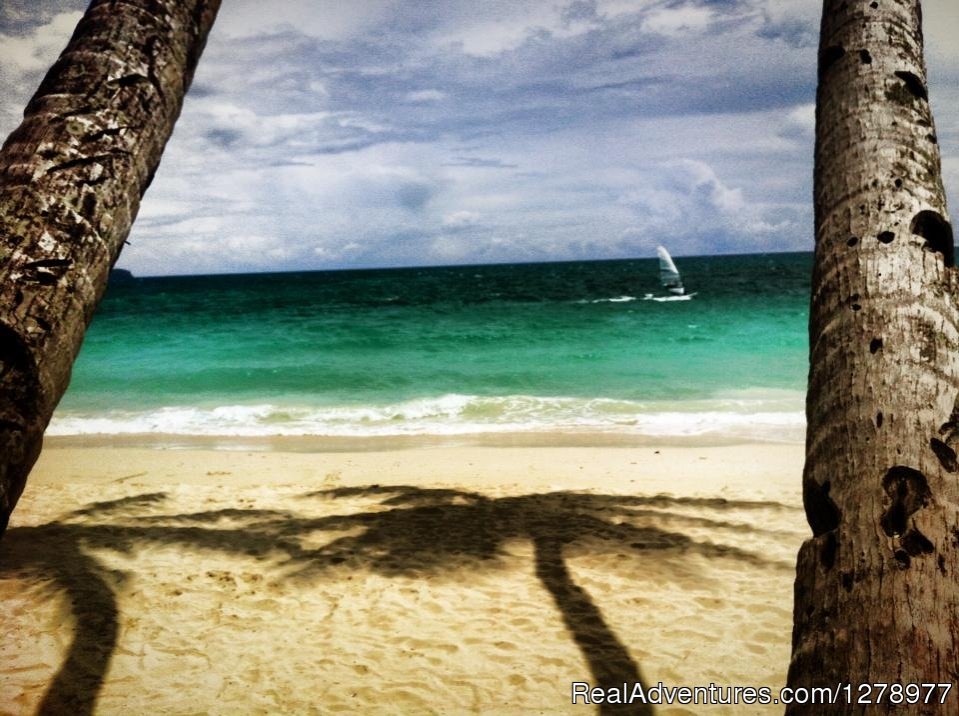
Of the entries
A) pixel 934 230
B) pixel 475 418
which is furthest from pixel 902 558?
pixel 475 418

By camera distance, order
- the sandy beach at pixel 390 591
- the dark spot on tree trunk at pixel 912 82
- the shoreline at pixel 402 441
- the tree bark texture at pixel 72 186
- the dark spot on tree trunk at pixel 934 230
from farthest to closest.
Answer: the shoreline at pixel 402 441, the sandy beach at pixel 390 591, the dark spot on tree trunk at pixel 912 82, the dark spot on tree trunk at pixel 934 230, the tree bark texture at pixel 72 186

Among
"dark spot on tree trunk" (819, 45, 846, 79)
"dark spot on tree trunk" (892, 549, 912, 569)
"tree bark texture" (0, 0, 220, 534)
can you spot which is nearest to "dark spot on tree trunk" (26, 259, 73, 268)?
"tree bark texture" (0, 0, 220, 534)

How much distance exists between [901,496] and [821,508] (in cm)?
17

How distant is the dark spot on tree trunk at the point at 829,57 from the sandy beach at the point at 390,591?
3216 mm

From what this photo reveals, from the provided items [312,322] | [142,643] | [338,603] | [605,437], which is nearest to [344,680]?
[338,603]

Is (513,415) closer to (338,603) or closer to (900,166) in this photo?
(338,603)

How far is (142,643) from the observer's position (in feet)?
13.9

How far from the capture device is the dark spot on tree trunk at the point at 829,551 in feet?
4.58

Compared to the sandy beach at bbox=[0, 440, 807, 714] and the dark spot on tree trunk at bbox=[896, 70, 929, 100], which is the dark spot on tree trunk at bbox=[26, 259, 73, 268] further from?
the sandy beach at bbox=[0, 440, 807, 714]

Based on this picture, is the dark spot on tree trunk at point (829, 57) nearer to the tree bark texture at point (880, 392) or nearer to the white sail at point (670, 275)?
the tree bark texture at point (880, 392)

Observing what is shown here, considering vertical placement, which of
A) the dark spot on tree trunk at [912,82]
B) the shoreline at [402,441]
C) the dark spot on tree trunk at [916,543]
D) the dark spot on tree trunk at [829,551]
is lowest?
the shoreline at [402,441]

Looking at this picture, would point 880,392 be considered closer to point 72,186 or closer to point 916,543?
point 916,543

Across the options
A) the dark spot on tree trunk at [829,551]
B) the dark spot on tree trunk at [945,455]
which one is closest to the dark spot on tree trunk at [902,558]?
the dark spot on tree trunk at [829,551]

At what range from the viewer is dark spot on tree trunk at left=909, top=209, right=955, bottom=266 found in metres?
1.70
